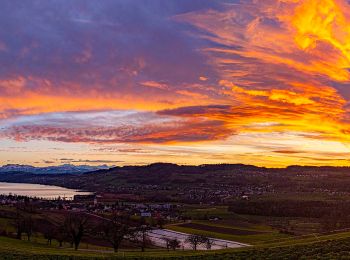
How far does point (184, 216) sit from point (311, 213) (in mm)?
57285

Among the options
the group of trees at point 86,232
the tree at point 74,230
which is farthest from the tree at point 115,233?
the tree at point 74,230

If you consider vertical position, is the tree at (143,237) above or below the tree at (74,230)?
below

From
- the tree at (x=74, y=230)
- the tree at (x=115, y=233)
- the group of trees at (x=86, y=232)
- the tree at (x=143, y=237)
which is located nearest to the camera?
the tree at (x=115, y=233)

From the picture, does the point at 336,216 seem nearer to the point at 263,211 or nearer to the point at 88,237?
the point at 263,211

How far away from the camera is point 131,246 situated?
95625 millimetres

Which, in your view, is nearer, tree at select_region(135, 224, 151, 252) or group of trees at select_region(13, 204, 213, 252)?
group of trees at select_region(13, 204, 213, 252)

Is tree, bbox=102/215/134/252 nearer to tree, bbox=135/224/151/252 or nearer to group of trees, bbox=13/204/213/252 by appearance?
group of trees, bbox=13/204/213/252

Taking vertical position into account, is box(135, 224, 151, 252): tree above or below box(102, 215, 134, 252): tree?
below

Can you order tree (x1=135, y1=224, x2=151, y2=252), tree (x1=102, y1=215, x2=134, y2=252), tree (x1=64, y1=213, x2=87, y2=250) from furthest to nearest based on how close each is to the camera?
tree (x1=135, y1=224, x2=151, y2=252) → tree (x1=64, y1=213, x2=87, y2=250) → tree (x1=102, y1=215, x2=134, y2=252)

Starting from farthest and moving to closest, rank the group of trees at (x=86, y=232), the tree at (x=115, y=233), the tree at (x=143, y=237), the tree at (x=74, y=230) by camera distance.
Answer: the tree at (x=143, y=237)
the group of trees at (x=86, y=232)
the tree at (x=74, y=230)
the tree at (x=115, y=233)

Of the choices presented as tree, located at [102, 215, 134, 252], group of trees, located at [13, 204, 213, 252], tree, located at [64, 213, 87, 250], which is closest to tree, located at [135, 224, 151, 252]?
group of trees, located at [13, 204, 213, 252]

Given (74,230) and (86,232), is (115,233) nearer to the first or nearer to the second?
(74,230)

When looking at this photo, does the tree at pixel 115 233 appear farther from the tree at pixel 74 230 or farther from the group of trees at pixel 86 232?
the tree at pixel 74 230

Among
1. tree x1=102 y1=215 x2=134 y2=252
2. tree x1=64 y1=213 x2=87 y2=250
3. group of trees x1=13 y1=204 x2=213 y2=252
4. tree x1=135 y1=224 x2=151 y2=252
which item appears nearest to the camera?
tree x1=102 y1=215 x2=134 y2=252
